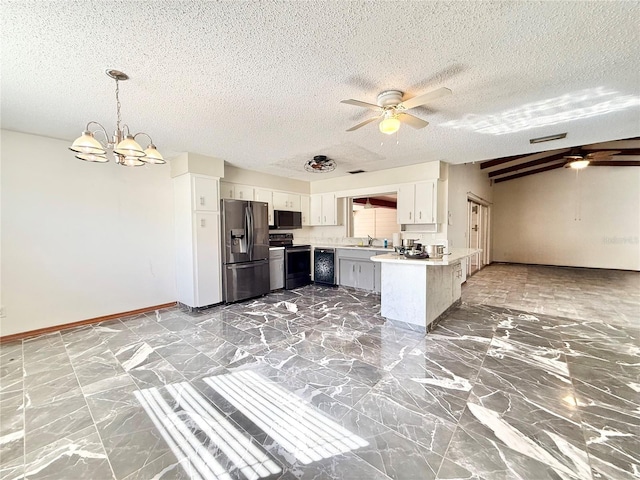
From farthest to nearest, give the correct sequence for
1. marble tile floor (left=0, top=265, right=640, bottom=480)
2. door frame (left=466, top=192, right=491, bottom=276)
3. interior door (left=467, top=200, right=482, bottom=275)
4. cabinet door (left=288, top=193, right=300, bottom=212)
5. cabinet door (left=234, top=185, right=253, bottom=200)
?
door frame (left=466, top=192, right=491, bottom=276), interior door (left=467, top=200, right=482, bottom=275), cabinet door (left=288, top=193, right=300, bottom=212), cabinet door (left=234, top=185, right=253, bottom=200), marble tile floor (left=0, top=265, right=640, bottom=480)

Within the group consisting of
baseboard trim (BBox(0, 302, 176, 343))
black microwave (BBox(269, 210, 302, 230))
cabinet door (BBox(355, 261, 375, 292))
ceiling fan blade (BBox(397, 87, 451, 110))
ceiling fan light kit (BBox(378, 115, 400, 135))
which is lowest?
baseboard trim (BBox(0, 302, 176, 343))

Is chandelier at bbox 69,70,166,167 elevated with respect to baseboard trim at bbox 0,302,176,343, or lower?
elevated

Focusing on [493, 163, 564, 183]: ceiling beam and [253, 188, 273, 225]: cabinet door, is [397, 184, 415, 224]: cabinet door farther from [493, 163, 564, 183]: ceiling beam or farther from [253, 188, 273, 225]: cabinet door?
[493, 163, 564, 183]: ceiling beam

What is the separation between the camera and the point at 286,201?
603cm

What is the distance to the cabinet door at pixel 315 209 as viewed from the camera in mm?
6445

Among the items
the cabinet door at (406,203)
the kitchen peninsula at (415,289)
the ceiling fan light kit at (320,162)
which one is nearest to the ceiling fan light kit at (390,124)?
the kitchen peninsula at (415,289)

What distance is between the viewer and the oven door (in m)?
5.58

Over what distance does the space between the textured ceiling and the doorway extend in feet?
12.1

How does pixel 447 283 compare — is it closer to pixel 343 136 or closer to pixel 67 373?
pixel 343 136

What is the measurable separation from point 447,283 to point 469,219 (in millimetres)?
3581

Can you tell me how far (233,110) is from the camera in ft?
8.68

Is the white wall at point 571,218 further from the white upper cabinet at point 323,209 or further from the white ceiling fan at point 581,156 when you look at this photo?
the white upper cabinet at point 323,209

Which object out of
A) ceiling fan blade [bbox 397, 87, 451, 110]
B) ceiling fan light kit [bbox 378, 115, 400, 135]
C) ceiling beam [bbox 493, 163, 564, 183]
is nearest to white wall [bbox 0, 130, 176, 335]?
ceiling fan light kit [bbox 378, 115, 400, 135]

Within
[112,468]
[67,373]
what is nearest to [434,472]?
[112,468]
